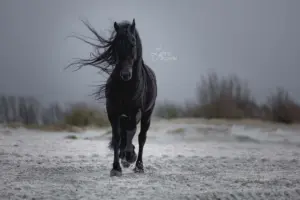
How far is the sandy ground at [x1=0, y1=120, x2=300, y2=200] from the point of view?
3.14 metres

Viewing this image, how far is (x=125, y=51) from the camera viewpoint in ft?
11.1

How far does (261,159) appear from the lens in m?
5.39

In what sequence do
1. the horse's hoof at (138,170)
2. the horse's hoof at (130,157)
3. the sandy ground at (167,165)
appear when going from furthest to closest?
1. the horse's hoof at (138,170)
2. the horse's hoof at (130,157)
3. the sandy ground at (167,165)

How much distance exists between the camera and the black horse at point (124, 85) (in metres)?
3.41

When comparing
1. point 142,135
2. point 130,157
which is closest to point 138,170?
point 130,157

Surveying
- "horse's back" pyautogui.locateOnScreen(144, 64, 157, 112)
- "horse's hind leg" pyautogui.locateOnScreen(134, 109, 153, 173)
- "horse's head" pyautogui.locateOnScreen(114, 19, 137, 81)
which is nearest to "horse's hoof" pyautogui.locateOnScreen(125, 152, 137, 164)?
"horse's hind leg" pyautogui.locateOnScreen(134, 109, 153, 173)

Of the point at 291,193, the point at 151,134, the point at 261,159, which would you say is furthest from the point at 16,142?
the point at 291,193

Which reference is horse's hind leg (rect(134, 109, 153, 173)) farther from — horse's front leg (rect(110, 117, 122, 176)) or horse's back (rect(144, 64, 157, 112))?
horse's front leg (rect(110, 117, 122, 176))

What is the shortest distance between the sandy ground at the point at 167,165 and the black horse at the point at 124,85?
13.0 inches

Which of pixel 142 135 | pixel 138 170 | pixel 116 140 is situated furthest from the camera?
pixel 142 135

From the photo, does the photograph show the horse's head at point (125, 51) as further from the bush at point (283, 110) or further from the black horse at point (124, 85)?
the bush at point (283, 110)

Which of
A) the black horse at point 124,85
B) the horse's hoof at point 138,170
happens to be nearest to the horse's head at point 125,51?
the black horse at point 124,85

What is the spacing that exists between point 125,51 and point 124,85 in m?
0.36

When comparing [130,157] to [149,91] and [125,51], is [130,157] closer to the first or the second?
[149,91]
